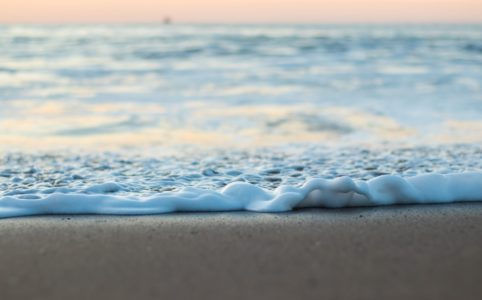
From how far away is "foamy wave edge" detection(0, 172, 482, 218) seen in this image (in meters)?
3.24

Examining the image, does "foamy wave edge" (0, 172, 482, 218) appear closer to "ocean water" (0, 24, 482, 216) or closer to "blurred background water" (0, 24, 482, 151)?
"ocean water" (0, 24, 482, 216)

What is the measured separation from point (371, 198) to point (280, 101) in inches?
234

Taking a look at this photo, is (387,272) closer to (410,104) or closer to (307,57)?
(410,104)

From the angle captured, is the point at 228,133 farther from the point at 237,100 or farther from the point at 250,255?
the point at 250,255

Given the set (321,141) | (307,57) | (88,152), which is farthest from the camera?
(307,57)

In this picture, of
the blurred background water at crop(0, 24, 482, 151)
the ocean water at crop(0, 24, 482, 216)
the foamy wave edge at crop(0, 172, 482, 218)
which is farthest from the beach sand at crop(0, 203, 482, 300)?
the blurred background water at crop(0, 24, 482, 151)

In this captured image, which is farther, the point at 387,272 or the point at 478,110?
the point at 478,110

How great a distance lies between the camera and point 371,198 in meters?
3.37

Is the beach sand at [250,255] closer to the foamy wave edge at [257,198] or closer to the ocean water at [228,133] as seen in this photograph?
the foamy wave edge at [257,198]

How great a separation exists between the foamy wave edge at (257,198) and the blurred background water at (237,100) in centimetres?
222

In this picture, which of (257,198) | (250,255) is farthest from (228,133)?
(250,255)

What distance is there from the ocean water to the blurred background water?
0.03m

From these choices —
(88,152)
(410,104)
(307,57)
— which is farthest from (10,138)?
(307,57)

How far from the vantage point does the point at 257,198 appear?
340 cm
